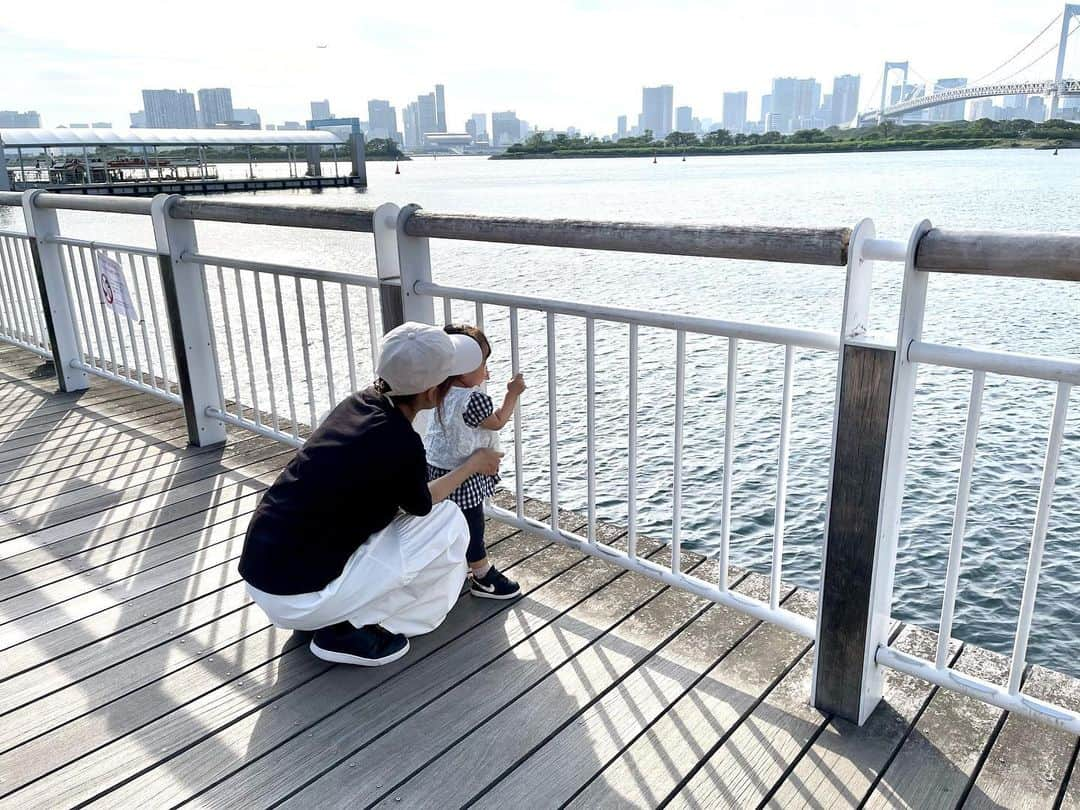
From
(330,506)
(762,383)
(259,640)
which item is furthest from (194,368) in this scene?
(762,383)

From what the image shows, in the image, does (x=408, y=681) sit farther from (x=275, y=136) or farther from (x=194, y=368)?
(x=275, y=136)

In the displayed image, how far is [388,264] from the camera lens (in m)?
3.15

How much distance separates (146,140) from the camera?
2044 inches

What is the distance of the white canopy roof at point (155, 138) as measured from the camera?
47.2 meters

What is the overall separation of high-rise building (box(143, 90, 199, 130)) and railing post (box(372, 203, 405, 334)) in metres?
136

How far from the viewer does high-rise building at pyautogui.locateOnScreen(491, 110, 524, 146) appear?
13688 cm

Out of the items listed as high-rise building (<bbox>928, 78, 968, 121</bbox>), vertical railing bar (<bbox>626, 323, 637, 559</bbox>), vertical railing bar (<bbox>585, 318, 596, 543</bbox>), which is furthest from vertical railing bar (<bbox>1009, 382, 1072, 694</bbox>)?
high-rise building (<bbox>928, 78, 968, 121</bbox>)

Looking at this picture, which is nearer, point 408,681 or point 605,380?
point 408,681

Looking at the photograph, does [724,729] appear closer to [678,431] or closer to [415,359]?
[678,431]

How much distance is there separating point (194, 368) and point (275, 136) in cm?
6262

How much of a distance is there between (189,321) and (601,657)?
8.99ft

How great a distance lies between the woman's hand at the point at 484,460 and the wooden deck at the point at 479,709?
51 cm

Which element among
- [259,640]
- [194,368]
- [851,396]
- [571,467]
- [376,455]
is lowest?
[571,467]

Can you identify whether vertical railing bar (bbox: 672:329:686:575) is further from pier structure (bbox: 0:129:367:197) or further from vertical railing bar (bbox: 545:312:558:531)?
pier structure (bbox: 0:129:367:197)
